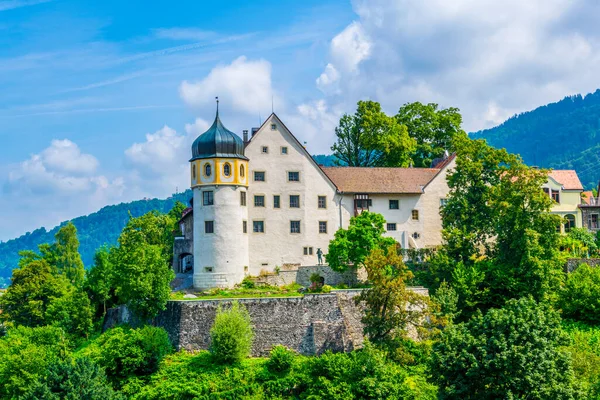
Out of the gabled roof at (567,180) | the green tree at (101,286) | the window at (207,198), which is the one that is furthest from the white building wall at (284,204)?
the gabled roof at (567,180)

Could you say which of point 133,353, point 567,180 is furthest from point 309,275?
point 567,180

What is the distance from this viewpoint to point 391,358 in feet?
165

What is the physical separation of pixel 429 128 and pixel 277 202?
72.5 feet

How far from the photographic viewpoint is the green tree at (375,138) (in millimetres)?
76375

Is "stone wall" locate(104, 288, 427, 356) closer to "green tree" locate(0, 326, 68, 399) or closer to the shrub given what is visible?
the shrub

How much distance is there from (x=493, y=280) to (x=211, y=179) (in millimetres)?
23187

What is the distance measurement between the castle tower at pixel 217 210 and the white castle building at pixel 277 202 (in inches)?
3.1

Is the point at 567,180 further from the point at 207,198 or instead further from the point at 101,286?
the point at 101,286

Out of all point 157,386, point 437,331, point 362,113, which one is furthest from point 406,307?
point 362,113

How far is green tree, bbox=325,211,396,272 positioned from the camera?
201 ft

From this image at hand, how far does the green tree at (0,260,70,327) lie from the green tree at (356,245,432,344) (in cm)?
3303

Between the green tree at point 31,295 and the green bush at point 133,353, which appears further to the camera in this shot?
the green tree at point 31,295

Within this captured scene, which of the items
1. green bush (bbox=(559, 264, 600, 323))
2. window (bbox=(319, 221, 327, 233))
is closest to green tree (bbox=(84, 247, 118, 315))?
window (bbox=(319, 221, 327, 233))

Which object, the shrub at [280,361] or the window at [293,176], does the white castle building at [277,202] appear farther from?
the shrub at [280,361]
